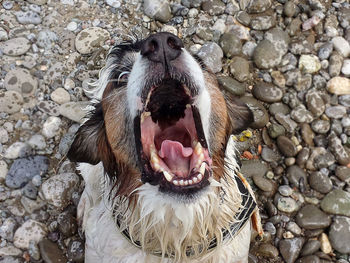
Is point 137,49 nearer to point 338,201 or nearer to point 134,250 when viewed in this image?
point 134,250

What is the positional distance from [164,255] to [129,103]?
1.19 m

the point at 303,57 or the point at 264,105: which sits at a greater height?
the point at 303,57

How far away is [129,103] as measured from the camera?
2721 mm

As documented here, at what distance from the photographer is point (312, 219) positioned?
4.06m

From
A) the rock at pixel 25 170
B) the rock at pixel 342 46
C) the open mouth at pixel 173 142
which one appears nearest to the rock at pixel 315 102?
the rock at pixel 342 46

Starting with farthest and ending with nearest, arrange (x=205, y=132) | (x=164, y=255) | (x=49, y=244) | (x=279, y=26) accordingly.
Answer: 1. (x=279, y=26)
2. (x=49, y=244)
3. (x=164, y=255)
4. (x=205, y=132)

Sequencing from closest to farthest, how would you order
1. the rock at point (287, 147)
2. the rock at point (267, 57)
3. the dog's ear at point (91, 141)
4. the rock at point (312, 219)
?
the dog's ear at point (91, 141) < the rock at point (312, 219) < the rock at point (287, 147) < the rock at point (267, 57)

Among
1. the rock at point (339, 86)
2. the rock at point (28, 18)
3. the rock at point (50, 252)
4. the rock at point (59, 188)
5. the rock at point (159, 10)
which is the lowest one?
the rock at point (50, 252)

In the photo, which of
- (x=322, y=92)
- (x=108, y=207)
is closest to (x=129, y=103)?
(x=108, y=207)

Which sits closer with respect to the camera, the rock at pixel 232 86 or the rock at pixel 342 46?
the rock at pixel 232 86

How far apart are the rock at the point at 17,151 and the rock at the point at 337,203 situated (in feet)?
9.90

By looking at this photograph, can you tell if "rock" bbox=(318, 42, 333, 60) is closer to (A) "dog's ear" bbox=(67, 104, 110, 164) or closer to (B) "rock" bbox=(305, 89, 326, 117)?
(B) "rock" bbox=(305, 89, 326, 117)

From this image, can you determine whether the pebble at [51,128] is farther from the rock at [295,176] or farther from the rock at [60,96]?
the rock at [295,176]

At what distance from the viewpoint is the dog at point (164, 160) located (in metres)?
2.56
